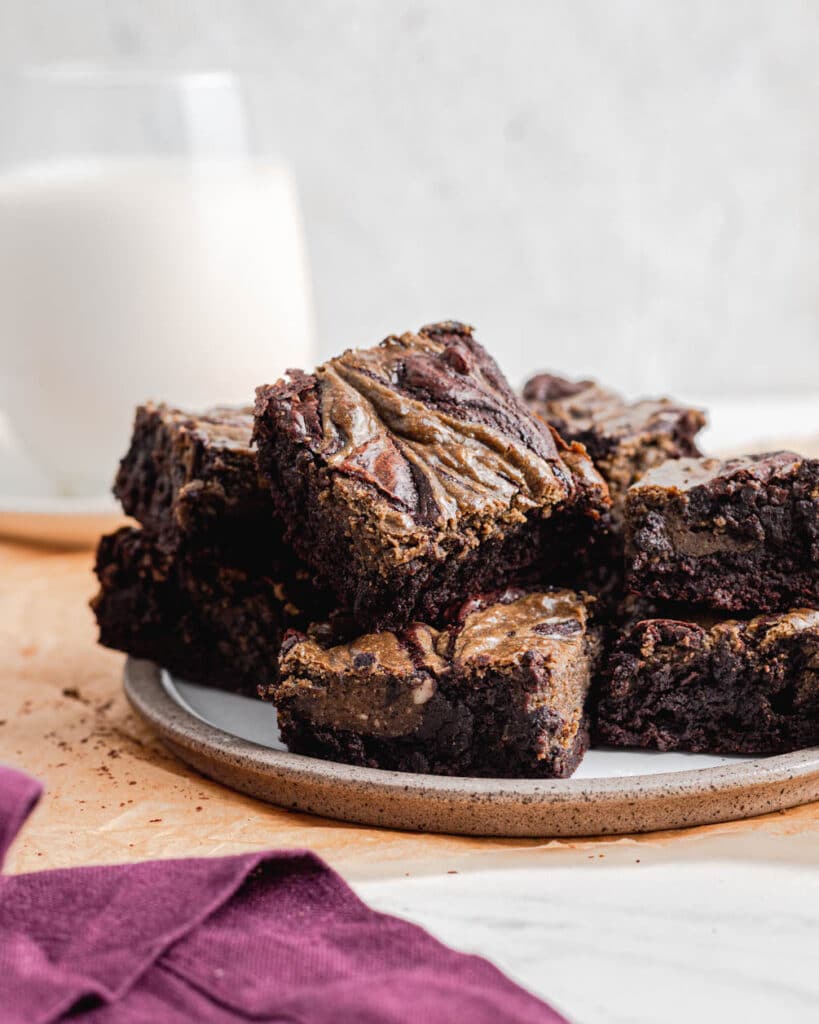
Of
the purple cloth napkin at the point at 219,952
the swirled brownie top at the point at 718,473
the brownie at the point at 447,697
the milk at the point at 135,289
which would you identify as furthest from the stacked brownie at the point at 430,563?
the milk at the point at 135,289

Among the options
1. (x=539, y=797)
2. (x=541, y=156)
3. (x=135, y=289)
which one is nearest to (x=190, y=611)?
(x=539, y=797)

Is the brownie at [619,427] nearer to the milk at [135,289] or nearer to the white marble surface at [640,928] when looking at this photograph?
the white marble surface at [640,928]

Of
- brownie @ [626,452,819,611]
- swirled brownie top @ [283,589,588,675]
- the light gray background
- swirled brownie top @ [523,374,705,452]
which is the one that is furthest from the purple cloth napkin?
the light gray background

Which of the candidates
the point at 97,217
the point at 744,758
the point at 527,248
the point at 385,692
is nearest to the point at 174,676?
the point at 385,692

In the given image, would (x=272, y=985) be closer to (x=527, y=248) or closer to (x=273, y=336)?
(x=273, y=336)

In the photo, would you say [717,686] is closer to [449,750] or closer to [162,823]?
[449,750]
